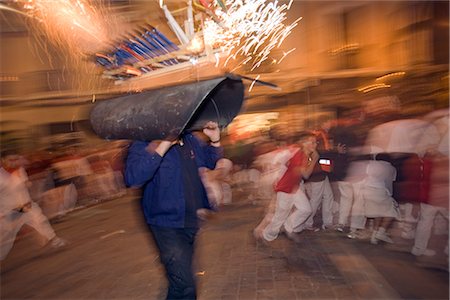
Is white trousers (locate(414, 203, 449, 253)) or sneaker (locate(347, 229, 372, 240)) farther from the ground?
white trousers (locate(414, 203, 449, 253))

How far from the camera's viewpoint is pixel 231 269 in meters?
4.59

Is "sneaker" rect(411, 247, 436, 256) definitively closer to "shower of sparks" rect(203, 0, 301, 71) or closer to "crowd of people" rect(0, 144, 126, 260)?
"shower of sparks" rect(203, 0, 301, 71)

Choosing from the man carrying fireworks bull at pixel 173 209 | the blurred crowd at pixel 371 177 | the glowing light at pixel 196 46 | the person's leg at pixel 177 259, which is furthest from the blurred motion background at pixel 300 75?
the glowing light at pixel 196 46

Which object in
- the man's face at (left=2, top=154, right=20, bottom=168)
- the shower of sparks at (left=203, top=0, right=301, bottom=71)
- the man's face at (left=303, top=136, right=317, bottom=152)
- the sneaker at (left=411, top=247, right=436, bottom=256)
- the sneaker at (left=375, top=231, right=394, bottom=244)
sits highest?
the shower of sparks at (left=203, top=0, right=301, bottom=71)

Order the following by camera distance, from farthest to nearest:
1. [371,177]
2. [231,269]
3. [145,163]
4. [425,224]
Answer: [371,177] < [231,269] < [425,224] < [145,163]

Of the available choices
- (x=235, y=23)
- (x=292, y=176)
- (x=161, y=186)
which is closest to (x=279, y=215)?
(x=292, y=176)

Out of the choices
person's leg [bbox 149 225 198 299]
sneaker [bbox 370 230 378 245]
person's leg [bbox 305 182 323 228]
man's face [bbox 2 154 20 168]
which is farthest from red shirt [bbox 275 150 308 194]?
man's face [bbox 2 154 20 168]

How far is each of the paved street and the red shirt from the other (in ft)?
2.78

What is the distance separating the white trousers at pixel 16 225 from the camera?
17.0 feet

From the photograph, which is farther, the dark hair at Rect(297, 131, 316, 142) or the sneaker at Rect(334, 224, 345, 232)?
the sneaker at Rect(334, 224, 345, 232)

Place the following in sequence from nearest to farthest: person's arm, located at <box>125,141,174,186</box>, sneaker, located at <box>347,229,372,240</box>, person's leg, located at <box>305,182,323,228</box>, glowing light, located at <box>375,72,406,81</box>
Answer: person's arm, located at <box>125,141,174,186</box>, sneaker, located at <box>347,229,372,240</box>, person's leg, located at <box>305,182,323,228</box>, glowing light, located at <box>375,72,406,81</box>

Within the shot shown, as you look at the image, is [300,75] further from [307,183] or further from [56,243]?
[56,243]

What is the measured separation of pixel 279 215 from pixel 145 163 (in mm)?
3165

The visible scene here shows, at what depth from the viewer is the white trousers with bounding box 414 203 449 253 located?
4.04m
